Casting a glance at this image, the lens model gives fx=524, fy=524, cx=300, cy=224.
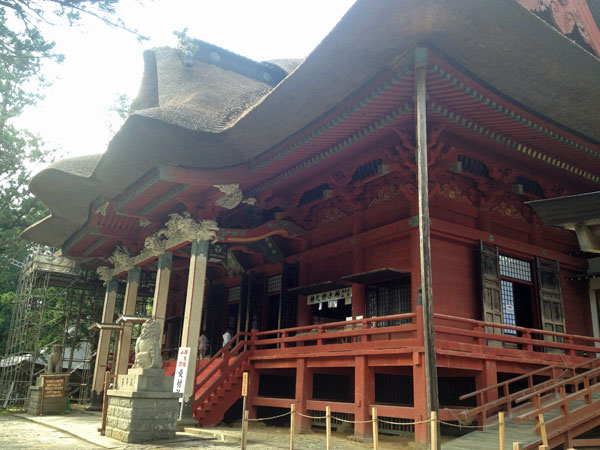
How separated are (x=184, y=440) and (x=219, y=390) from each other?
2431mm

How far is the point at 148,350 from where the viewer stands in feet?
32.6

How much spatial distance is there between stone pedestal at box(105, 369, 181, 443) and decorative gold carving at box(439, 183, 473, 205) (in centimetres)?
675

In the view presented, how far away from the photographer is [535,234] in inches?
499

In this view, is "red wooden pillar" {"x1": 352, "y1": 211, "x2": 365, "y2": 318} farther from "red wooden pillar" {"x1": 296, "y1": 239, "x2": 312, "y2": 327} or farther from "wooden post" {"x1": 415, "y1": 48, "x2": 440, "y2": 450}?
"wooden post" {"x1": 415, "y1": 48, "x2": 440, "y2": 450}

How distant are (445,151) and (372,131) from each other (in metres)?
1.64

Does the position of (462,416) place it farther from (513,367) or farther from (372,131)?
(372,131)

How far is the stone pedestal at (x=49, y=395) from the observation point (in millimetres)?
15305

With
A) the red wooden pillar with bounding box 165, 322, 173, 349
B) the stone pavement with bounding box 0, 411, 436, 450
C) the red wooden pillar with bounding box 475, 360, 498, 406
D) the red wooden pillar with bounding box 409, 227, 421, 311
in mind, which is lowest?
the stone pavement with bounding box 0, 411, 436, 450

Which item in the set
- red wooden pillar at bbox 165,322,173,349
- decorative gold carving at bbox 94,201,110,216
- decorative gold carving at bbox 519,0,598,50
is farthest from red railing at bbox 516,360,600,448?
red wooden pillar at bbox 165,322,173,349

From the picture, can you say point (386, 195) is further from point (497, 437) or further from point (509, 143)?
point (497, 437)

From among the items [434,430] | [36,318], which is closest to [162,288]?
[434,430]

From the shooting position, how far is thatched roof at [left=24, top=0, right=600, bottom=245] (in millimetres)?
7211

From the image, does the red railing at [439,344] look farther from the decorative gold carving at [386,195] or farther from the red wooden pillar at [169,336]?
the red wooden pillar at [169,336]

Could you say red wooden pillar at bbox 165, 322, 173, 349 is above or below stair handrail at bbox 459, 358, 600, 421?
above
